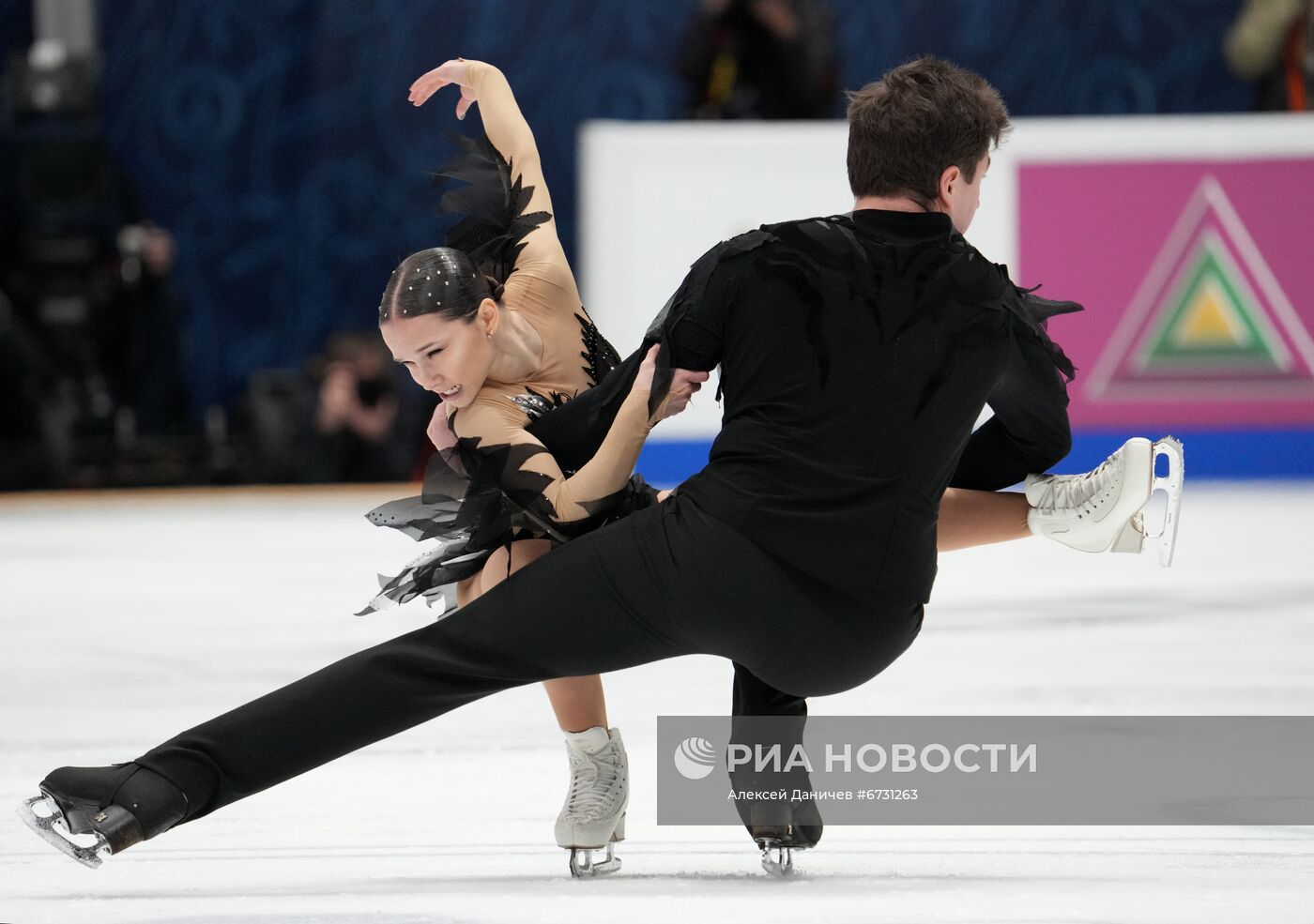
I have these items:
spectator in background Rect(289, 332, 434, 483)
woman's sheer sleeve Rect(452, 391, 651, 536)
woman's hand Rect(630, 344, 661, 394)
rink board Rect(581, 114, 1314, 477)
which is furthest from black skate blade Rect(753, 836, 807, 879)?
spectator in background Rect(289, 332, 434, 483)

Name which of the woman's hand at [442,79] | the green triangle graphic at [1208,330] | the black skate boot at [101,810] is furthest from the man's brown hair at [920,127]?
the green triangle graphic at [1208,330]

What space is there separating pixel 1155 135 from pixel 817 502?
505 centimetres

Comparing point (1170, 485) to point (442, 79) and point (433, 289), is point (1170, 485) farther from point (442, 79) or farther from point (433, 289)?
point (442, 79)

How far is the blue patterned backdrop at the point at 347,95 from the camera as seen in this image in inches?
343

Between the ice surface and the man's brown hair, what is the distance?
0.75 metres

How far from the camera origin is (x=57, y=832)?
1.79 m

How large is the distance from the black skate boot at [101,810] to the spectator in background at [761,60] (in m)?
5.66

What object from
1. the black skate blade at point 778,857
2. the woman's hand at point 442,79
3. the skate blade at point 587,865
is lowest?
the skate blade at point 587,865

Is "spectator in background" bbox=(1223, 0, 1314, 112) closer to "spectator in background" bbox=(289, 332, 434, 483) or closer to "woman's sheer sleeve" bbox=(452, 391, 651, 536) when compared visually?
"spectator in background" bbox=(289, 332, 434, 483)

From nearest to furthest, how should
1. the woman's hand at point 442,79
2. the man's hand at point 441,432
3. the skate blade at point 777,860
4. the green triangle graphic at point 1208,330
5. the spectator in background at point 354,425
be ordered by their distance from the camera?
the skate blade at point 777,860
the man's hand at point 441,432
the woman's hand at point 442,79
the green triangle graphic at point 1208,330
the spectator in background at point 354,425

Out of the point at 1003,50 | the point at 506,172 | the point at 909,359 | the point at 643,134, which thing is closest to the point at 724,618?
Result: the point at 909,359

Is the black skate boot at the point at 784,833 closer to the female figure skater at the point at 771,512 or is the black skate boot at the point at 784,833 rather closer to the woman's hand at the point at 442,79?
the female figure skater at the point at 771,512

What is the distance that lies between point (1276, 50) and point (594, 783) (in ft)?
20.5

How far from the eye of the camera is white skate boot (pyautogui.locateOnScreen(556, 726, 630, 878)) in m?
2.02
